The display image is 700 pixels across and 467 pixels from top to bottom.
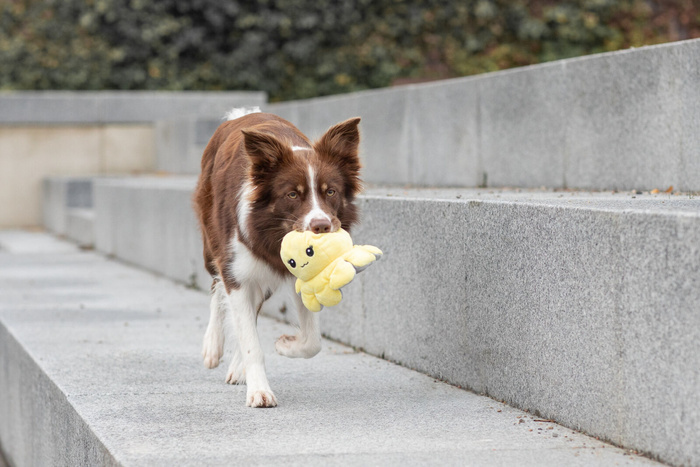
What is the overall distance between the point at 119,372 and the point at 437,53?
15878 mm

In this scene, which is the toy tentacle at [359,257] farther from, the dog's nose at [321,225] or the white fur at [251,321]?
the white fur at [251,321]

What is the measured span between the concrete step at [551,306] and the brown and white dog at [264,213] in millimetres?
612

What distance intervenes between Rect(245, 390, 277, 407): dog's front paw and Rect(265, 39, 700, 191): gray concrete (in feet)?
9.24

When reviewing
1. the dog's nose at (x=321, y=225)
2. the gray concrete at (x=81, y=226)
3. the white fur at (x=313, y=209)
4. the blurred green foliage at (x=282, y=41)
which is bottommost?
the gray concrete at (x=81, y=226)

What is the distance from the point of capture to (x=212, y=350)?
5414 millimetres

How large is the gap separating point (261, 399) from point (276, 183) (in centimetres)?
97

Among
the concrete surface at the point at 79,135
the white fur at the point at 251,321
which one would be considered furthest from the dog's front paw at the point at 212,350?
the concrete surface at the point at 79,135

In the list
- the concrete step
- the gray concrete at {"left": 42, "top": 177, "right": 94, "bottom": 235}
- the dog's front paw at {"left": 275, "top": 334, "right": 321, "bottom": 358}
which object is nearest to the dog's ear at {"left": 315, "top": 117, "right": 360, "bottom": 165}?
the concrete step

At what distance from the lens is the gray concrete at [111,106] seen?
52.9 ft

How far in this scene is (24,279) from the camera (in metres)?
9.72

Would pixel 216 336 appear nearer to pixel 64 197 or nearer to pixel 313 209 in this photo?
pixel 313 209

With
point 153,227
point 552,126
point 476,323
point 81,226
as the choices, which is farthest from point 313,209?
point 81,226

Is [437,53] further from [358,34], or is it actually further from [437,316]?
[437,316]

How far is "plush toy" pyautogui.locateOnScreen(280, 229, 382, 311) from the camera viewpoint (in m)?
4.18
